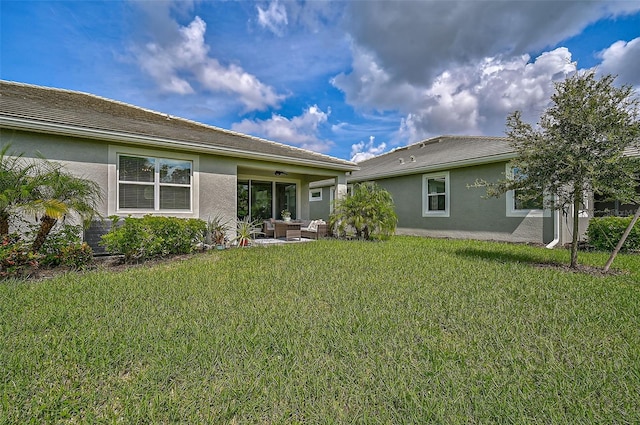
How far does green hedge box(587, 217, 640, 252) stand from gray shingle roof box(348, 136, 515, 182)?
345 centimetres

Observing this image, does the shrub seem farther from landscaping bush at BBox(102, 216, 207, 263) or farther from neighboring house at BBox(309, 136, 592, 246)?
neighboring house at BBox(309, 136, 592, 246)

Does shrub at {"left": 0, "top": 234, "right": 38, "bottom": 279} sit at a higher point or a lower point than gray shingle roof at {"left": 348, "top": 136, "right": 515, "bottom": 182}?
lower

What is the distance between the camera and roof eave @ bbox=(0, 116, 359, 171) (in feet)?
22.4

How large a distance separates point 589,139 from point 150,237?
10.5 metres

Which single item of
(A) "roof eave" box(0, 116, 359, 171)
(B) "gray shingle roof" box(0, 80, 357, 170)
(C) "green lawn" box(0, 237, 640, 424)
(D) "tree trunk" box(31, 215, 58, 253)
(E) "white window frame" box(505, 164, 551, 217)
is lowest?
(C) "green lawn" box(0, 237, 640, 424)

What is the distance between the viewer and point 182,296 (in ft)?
15.1

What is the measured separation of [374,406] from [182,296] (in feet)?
11.8

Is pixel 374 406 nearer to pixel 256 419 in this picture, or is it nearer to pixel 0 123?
pixel 256 419

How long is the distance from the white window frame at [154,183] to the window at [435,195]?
34.3 ft

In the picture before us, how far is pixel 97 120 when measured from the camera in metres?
8.53

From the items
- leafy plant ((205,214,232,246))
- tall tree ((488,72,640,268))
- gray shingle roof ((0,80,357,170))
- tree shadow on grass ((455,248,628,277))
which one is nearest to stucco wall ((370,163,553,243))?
tree shadow on grass ((455,248,628,277))

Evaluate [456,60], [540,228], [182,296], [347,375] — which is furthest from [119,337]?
[456,60]

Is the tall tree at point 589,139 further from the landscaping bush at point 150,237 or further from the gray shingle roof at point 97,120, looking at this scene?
the landscaping bush at point 150,237

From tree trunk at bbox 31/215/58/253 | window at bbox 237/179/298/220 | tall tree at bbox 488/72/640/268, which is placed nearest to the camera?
tall tree at bbox 488/72/640/268
